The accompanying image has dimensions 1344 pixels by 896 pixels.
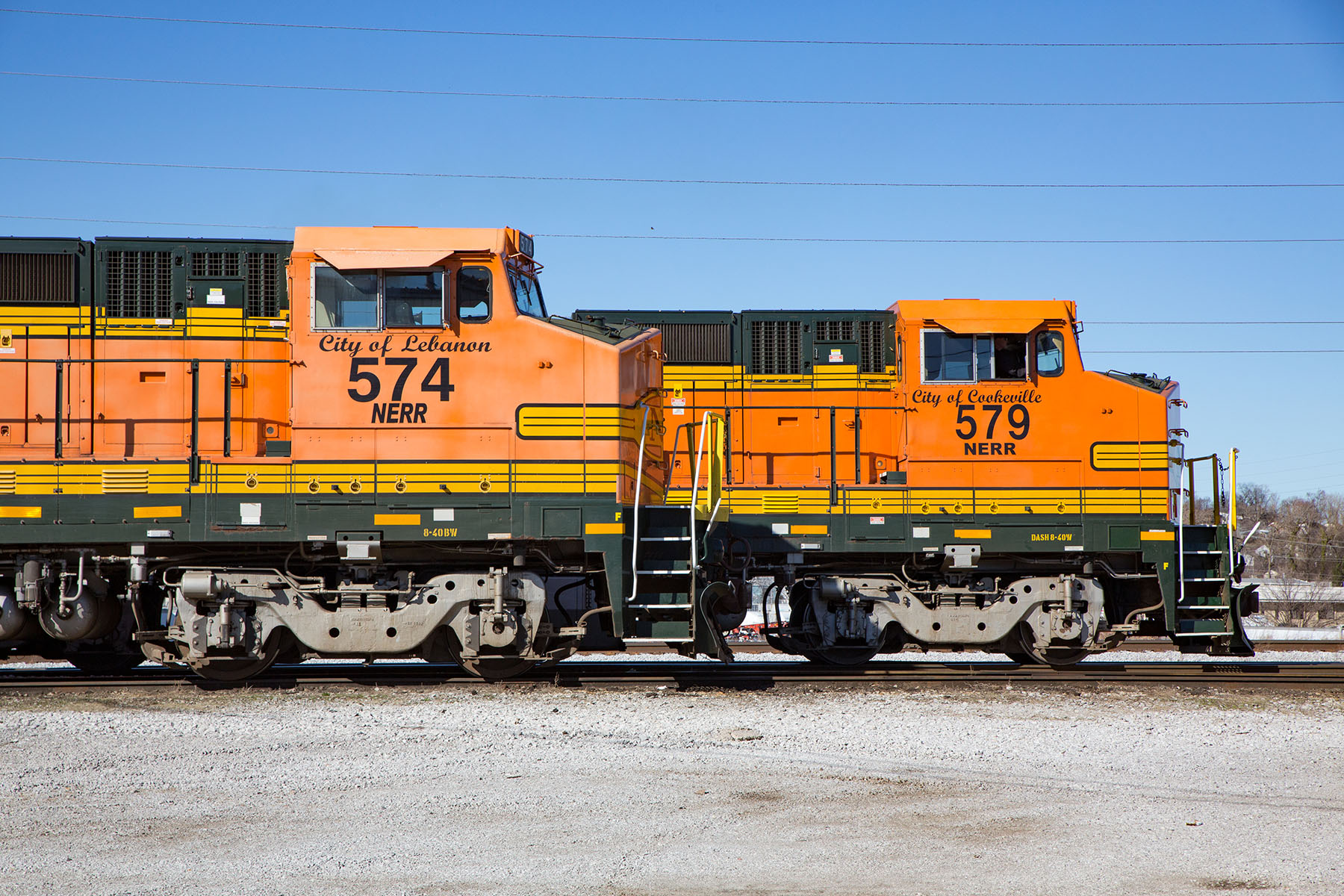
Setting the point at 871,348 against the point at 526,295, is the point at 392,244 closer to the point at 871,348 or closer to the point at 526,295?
the point at 526,295

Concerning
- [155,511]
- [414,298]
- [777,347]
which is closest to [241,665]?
[155,511]

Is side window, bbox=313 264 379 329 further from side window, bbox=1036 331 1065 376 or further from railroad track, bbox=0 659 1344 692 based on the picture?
side window, bbox=1036 331 1065 376

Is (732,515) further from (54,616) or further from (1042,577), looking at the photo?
(54,616)

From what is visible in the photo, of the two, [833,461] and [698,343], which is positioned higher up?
[698,343]

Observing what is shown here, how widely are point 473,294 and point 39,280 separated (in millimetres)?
3993

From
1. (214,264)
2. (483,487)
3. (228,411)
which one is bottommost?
(483,487)

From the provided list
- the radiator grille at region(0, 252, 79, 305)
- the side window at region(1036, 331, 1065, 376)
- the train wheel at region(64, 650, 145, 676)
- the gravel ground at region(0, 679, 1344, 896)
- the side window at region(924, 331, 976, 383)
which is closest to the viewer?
the gravel ground at region(0, 679, 1344, 896)

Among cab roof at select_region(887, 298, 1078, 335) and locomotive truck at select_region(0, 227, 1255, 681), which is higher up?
cab roof at select_region(887, 298, 1078, 335)

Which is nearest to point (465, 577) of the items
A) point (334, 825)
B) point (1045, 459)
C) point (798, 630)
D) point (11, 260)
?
point (798, 630)

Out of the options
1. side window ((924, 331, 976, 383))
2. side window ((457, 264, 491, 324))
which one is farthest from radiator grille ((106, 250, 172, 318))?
side window ((924, 331, 976, 383))

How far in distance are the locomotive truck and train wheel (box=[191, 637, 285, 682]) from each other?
Answer: 29 millimetres

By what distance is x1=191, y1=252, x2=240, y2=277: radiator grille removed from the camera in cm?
964

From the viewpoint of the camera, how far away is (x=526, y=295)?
9578 mm

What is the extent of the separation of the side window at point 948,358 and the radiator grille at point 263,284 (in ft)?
20.5
